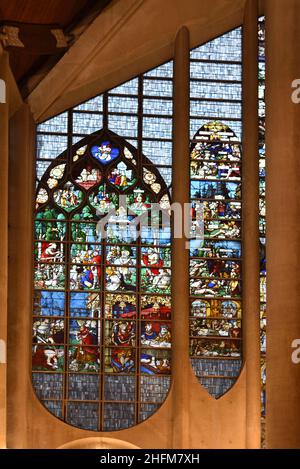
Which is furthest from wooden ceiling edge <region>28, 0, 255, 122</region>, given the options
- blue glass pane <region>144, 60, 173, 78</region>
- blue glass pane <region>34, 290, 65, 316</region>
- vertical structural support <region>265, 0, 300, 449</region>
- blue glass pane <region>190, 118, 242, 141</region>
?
vertical structural support <region>265, 0, 300, 449</region>

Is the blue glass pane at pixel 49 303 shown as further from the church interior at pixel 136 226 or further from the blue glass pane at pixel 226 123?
the blue glass pane at pixel 226 123

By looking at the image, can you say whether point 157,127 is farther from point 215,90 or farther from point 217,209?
point 217,209

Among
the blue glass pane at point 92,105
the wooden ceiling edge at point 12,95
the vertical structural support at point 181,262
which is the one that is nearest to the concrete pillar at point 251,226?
the vertical structural support at point 181,262

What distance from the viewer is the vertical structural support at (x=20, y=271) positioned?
22.7m

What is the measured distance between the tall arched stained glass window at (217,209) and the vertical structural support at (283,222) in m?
3.54

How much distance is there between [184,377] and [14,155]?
4280mm

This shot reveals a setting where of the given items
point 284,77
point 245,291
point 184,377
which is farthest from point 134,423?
point 284,77

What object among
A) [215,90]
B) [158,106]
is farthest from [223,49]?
[158,106]

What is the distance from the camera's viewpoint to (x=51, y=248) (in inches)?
936

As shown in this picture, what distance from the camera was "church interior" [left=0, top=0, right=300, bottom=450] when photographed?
23.0m

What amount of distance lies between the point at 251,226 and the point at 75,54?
3801 millimetres

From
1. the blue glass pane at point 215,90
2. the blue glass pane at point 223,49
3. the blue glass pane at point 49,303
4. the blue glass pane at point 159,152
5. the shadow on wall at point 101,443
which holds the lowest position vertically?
the shadow on wall at point 101,443

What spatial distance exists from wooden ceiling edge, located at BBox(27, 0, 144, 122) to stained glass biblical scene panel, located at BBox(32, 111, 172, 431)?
2.37 feet

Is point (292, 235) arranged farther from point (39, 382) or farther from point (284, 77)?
point (39, 382)
